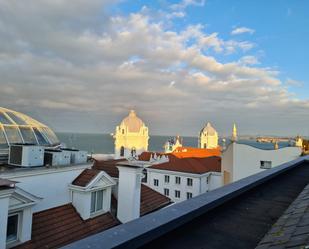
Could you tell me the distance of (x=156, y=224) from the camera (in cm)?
279

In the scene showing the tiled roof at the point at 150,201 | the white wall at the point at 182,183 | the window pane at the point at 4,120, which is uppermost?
the window pane at the point at 4,120

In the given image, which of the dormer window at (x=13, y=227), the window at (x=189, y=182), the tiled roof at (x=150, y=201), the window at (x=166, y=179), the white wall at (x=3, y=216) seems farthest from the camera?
the window at (x=166, y=179)

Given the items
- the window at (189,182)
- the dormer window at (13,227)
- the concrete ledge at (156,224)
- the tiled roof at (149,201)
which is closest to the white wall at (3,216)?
the dormer window at (13,227)

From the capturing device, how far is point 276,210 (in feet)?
15.2

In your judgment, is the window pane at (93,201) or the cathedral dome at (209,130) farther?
the cathedral dome at (209,130)

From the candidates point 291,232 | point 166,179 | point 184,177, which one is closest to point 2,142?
point 291,232

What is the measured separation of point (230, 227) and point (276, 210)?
141 cm

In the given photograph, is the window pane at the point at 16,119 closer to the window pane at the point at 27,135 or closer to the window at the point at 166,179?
the window pane at the point at 27,135

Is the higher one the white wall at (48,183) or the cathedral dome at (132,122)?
the cathedral dome at (132,122)

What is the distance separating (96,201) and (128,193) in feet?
4.03

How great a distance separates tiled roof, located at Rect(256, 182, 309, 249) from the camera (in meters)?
2.57

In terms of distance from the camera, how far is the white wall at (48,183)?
7.86 metres

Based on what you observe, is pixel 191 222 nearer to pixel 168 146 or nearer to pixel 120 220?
pixel 120 220

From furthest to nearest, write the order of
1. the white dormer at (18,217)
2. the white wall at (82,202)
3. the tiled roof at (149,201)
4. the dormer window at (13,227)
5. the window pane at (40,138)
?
1. the window pane at (40,138)
2. the tiled roof at (149,201)
3. the white wall at (82,202)
4. the dormer window at (13,227)
5. the white dormer at (18,217)
